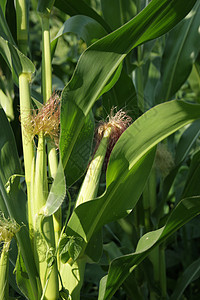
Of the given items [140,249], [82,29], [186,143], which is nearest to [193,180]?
[186,143]

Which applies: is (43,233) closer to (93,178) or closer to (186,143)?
(93,178)

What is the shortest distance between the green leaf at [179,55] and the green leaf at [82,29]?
1.05 ft

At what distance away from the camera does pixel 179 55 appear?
41.8 inches

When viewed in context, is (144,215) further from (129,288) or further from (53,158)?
(53,158)

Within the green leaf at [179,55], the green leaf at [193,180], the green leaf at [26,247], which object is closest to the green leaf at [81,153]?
the green leaf at [26,247]

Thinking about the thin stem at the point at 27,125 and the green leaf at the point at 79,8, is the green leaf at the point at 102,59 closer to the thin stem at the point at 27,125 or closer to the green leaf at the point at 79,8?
the thin stem at the point at 27,125

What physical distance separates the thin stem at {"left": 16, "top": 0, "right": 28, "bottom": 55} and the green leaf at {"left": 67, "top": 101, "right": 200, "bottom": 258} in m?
0.26

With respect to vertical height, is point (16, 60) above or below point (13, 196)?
above

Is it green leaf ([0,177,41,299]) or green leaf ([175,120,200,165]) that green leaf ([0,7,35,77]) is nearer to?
green leaf ([0,177,41,299])

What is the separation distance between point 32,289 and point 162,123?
332mm

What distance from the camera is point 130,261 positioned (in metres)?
0.69

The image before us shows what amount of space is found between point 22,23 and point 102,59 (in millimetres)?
191

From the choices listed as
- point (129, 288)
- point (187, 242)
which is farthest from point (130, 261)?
point (187, 242)

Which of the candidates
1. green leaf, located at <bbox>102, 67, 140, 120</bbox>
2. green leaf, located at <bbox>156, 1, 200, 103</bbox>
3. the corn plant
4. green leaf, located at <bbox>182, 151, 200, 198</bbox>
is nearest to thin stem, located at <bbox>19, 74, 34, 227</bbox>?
the corn plant
